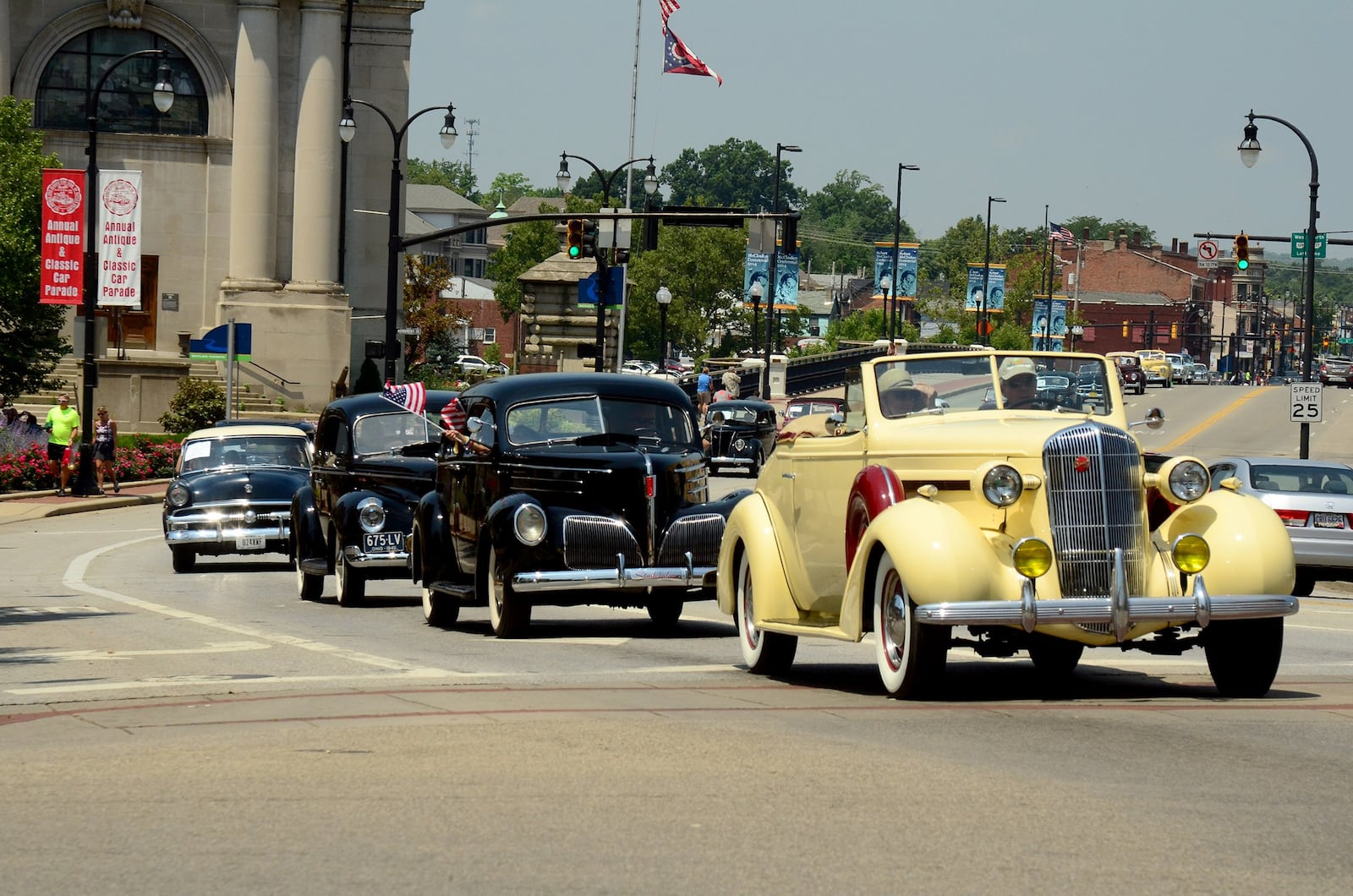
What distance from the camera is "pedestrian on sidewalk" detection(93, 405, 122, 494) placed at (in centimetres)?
3919

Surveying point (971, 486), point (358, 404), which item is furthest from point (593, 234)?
point (971, 486)

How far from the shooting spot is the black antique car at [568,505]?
1491 centimetres

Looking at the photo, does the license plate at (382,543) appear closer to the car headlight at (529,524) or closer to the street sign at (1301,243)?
the car headlight at (529,524)

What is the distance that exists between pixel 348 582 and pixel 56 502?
19.3 metres

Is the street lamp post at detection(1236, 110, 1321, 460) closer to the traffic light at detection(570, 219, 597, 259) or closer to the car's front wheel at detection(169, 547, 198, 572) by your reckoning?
the traffic light at detection(570, 219, 597, 259)

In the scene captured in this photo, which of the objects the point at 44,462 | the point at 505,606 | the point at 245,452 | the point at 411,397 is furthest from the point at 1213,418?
the point at 505,606

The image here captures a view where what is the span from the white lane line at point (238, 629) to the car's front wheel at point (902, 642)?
10.4 ft

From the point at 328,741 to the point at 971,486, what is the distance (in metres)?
3.89

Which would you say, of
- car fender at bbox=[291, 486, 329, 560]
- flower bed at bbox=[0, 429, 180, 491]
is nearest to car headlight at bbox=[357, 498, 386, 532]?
car fender at bbox=[291, 486, 329, 560]

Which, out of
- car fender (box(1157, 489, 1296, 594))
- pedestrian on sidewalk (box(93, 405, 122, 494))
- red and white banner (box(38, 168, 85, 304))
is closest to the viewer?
car fender (box(1157, 489, 1296, 594))

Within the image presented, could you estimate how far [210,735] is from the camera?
31.2 ft

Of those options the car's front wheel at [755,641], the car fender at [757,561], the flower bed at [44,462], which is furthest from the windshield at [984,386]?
the flower bed at [44,462]

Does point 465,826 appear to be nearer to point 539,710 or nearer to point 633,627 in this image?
point 539,710

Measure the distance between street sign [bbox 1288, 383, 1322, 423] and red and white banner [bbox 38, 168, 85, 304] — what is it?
25.1m
